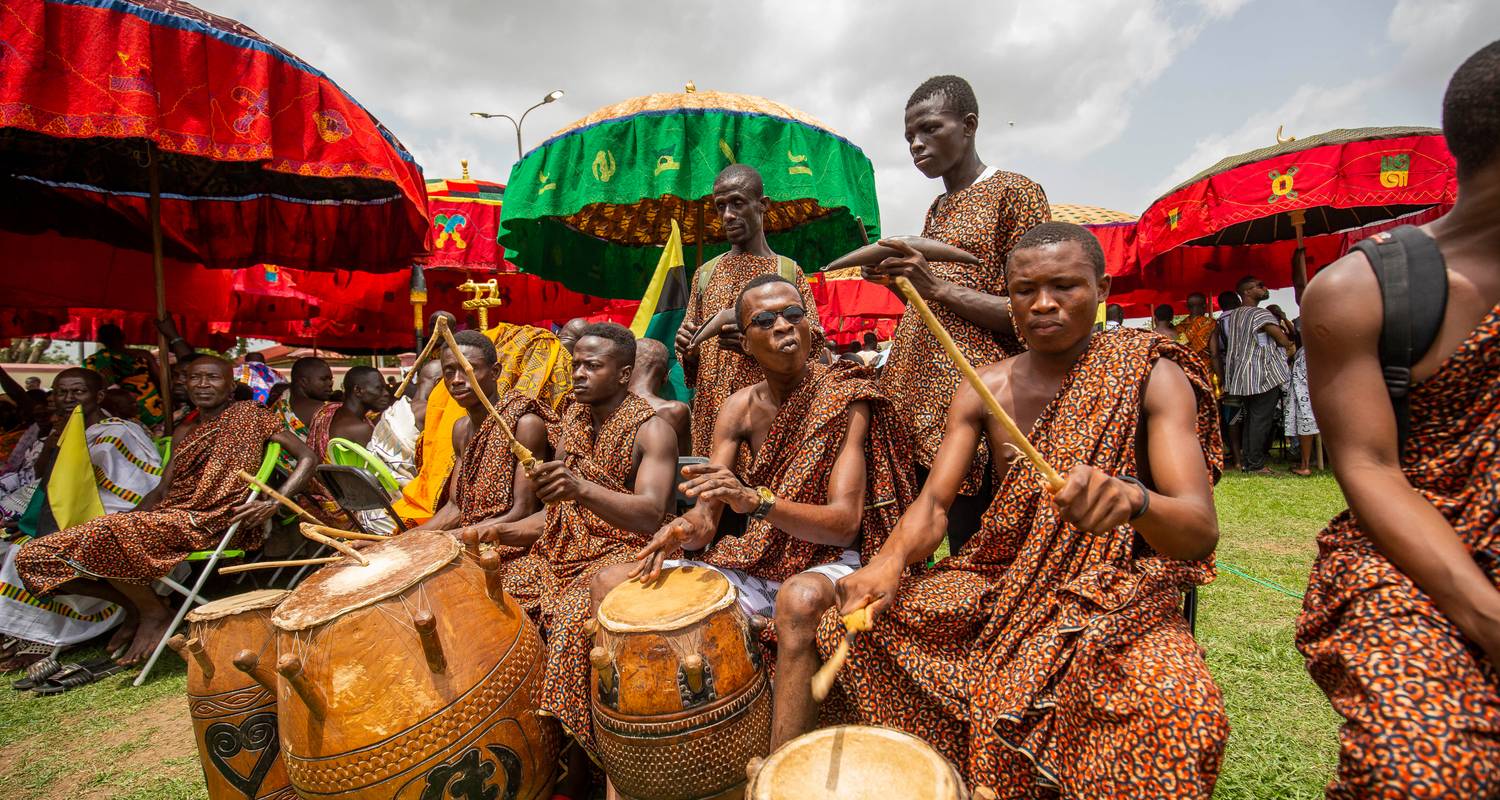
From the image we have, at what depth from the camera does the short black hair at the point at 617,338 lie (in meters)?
3.32

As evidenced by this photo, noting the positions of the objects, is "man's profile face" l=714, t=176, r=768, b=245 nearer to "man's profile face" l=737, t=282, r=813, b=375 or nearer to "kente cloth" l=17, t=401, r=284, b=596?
"man's profile face" l=737, t=282, r=813, b=375

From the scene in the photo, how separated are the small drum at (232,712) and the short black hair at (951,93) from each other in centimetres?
325

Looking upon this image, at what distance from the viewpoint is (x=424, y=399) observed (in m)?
5.95

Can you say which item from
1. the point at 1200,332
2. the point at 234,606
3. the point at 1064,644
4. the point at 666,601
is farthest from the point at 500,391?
the point at 1200,332

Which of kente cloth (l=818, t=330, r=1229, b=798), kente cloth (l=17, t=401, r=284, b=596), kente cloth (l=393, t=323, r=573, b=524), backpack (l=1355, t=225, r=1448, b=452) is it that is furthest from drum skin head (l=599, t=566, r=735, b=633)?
kente cloth (l=17, t=401, r=284, b=596)

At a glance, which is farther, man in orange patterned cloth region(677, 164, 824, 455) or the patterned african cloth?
man in orange patterned cloth region(677, 164, 824, 455)

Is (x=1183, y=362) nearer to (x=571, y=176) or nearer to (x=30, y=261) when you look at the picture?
(x=571, y=176)

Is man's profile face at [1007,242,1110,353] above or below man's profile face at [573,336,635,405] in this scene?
above

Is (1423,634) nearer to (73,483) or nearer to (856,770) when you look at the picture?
(856,770)

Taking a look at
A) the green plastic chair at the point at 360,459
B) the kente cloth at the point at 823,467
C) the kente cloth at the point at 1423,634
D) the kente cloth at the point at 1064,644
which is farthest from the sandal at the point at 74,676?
the kente cloth at the point at 1423,634

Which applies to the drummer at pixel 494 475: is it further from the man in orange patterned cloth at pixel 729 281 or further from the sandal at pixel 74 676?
the sandal at pixel 74 676

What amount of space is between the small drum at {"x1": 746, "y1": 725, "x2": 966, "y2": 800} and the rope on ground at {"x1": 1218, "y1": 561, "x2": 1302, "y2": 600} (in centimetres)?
388

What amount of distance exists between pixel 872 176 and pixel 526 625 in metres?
3.81

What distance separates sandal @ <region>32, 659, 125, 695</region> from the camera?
4.10m
